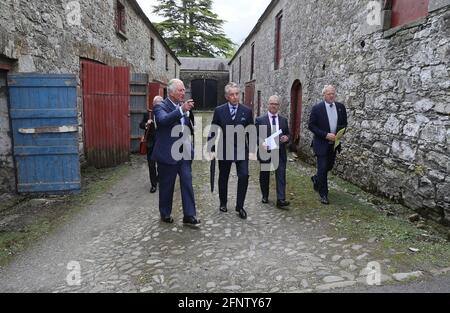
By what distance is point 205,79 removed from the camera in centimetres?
3080

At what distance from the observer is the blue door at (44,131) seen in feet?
16.9

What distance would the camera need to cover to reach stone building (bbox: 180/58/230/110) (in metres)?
30.2

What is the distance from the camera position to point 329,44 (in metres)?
7.29

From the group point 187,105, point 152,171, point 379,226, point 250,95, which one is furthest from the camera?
point 250,95

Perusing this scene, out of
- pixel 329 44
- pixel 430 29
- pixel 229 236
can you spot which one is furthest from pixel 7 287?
pixel 329 44

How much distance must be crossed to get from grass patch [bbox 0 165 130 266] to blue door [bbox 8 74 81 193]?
302 mm

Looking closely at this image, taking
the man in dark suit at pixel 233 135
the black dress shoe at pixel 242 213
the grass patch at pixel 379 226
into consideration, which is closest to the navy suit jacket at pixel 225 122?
the man in dark suit at pixel 233 135

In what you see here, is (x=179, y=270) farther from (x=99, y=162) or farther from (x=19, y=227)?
(x=99, y=162)

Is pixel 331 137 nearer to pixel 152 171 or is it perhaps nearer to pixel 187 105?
pixel 187 105

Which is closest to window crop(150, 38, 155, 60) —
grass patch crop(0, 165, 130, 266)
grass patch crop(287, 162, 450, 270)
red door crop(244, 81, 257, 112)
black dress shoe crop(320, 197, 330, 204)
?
red door crop(244, 81, 257, 112)

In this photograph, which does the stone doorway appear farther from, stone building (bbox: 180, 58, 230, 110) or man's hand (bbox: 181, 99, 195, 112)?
stone building (bbox: 180, 58, 230, 110)

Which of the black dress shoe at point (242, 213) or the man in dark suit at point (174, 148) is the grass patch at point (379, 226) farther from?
the man in dark suit at point (174, 148)

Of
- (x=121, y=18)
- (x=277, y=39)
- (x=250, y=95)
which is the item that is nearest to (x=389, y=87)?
(x=121, y=18)

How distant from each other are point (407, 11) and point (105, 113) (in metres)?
5.97
